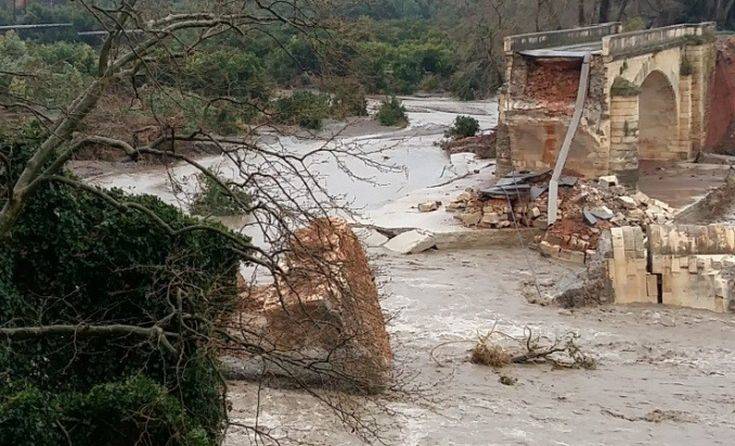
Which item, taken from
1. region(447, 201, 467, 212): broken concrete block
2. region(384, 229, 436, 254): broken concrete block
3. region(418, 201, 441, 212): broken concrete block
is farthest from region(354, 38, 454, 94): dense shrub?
region(384, 229, 436, 254): broken concrete block

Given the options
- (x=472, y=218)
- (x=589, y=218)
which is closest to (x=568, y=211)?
(x=589, y=218)

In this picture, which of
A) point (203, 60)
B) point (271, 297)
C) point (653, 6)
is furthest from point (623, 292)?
point (653, 6)

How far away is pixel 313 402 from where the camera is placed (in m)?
13.7

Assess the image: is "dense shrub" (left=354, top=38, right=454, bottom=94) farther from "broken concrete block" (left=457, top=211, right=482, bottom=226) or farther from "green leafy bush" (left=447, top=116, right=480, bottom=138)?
"broken concrete block" (left=457, top=211, right=482, bottom=226)

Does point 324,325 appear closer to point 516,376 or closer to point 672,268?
point 516,376

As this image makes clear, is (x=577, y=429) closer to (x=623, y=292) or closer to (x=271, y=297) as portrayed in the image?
(x=271, y=297)

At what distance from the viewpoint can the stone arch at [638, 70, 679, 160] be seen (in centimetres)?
3494

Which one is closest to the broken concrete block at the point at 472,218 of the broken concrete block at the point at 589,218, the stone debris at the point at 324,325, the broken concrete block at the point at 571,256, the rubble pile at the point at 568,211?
the rubble pile at the point at 568,211

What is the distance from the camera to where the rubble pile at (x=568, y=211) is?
24766 millimetres

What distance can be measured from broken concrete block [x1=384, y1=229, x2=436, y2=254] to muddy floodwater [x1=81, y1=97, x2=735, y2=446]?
0.84 ft

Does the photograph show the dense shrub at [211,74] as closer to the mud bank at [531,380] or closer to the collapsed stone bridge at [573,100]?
the mud bank at [531,380]

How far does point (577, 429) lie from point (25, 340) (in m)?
6.97

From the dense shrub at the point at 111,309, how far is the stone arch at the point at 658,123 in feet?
83.4

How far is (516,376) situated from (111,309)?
274 inches
